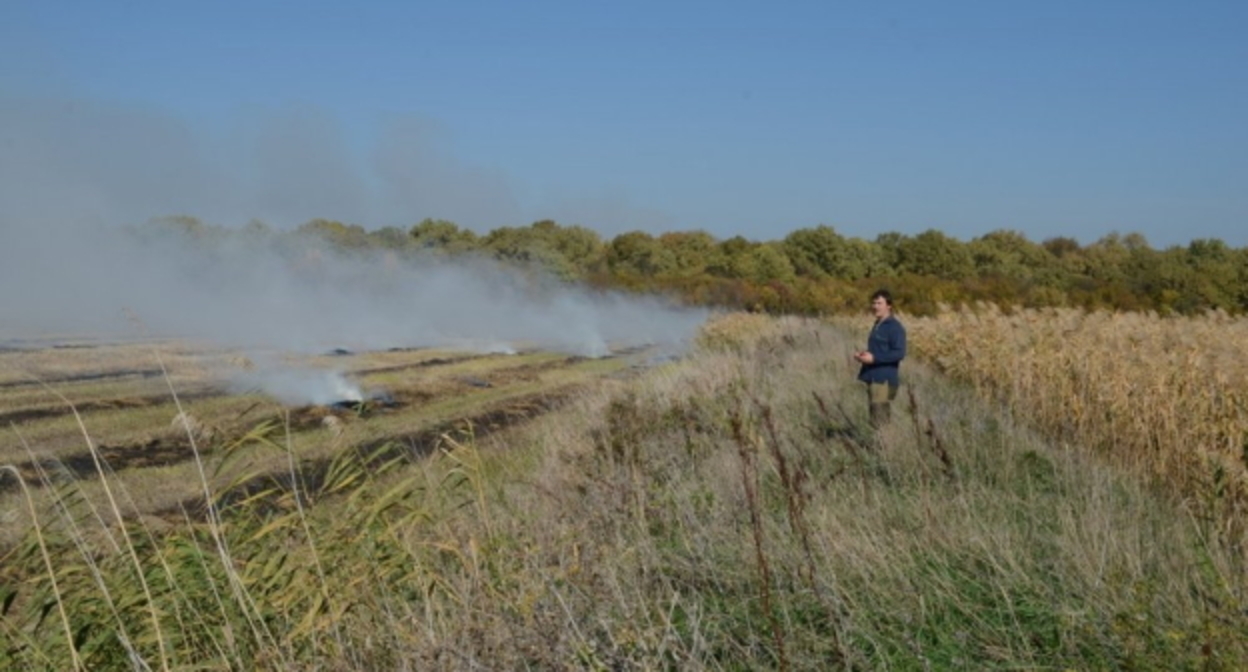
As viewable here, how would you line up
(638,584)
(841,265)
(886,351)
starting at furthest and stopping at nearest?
(841,265)
(886,351)
(638,584)

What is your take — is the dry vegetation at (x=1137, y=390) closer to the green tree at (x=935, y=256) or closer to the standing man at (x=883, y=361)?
the standing man at (x=883, y=361)

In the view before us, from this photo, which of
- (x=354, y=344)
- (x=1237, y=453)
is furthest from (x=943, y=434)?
(x=354, y=344)

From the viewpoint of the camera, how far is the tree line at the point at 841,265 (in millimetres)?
37094

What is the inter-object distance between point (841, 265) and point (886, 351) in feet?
185

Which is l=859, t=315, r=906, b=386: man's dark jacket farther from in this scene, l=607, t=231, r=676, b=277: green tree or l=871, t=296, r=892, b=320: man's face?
l=607, t=231, r=676, b=277: green tree

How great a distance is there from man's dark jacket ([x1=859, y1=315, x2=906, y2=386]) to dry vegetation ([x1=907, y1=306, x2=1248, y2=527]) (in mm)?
1314

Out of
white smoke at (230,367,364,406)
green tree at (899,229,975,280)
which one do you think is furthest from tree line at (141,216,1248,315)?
white smoke at (230,367,364,406)

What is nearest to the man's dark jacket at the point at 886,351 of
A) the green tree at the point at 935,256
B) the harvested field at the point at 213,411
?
the harvested field at the point at 213,411

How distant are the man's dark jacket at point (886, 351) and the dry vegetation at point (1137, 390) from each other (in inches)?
51.7

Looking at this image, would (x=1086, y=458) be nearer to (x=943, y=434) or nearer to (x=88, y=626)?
(x=943, y=434)

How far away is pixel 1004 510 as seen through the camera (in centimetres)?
554

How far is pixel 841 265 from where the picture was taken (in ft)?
214

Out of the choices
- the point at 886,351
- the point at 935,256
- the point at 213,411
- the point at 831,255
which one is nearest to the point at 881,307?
the point at 886,351

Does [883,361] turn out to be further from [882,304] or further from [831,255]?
[831,255]
